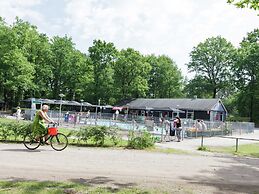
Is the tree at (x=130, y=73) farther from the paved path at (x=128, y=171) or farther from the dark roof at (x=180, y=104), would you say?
the paved path at (x=128, y=171)

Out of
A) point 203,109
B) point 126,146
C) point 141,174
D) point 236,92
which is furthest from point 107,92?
point 141,174

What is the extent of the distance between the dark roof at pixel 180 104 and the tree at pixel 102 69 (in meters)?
5.78

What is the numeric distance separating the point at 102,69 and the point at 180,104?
18443mm

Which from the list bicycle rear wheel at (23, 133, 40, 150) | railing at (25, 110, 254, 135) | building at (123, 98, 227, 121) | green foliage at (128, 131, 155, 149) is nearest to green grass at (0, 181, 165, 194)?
bicycle rear wheel at (23, 133, 40, 150)

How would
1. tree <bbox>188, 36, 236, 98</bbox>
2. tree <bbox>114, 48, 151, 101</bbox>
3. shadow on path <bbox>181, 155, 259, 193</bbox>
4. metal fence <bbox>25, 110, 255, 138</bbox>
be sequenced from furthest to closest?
tree <bbox>188, 36, 236, 98</bbox> → tree <bbox>114, 48, 151, 101</bbox> → metal fence <bbox>25, 110, 255, 138</bbox> → shadow on path <bbox>181, 155, 259, 193</bbox>

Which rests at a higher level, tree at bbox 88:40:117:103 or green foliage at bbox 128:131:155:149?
tree at bbox 88:40:117:103

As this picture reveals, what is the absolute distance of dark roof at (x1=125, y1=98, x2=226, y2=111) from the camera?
189 feet

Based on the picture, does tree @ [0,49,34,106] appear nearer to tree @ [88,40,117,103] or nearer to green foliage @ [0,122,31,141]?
tree @ [88,40,117,103]

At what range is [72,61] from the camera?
70500 mm

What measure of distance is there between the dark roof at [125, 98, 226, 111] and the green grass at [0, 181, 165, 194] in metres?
50.6

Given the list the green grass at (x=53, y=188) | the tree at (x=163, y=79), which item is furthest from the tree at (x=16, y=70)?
the green grass at (x=53, y=188)

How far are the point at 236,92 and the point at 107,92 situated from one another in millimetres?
27615

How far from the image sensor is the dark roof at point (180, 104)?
57509mm

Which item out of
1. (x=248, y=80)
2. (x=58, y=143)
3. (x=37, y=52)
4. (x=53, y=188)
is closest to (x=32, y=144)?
(x=58, y=143)
